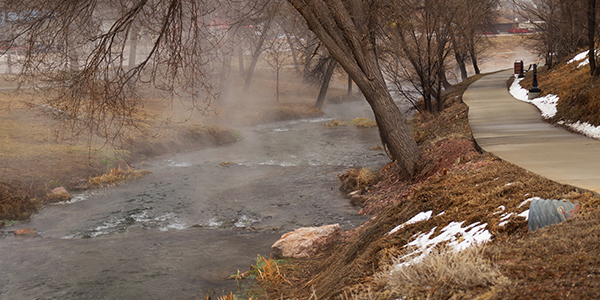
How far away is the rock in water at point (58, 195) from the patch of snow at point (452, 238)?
38.3 feet

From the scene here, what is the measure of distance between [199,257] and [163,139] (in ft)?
46.2

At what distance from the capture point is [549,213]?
14.0ft

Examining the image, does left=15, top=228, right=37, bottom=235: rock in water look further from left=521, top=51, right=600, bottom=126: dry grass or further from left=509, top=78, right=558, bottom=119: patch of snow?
left=509, top=78, right=558, bottom=119: patch of snow

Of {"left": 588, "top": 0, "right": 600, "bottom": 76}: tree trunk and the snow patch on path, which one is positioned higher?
{"left": 588, "top": 0, "right": 600, "bottom": 76}: tree trunk

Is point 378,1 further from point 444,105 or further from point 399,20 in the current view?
point 444,105

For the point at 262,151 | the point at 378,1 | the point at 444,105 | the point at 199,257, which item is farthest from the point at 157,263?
the point at 444,105

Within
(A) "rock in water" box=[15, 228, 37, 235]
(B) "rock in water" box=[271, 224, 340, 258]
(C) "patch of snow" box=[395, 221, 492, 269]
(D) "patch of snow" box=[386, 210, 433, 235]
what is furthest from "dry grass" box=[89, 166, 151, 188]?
(C) "patch of snow" box=[395, 221, 492, 269]

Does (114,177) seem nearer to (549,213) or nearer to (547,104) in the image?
(547,104)

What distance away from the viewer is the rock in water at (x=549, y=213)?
4.24 meters

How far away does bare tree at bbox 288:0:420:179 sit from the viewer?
1054 centimetres

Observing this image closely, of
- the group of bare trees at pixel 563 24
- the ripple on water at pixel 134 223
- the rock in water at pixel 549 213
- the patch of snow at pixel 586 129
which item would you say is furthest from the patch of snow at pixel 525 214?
the group of bare trees at pixel 563 24

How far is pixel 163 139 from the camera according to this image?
74.5 ft

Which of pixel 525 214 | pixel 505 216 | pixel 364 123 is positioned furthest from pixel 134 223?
pixel 364 123

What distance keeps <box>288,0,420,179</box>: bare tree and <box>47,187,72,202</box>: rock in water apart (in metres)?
8.60
